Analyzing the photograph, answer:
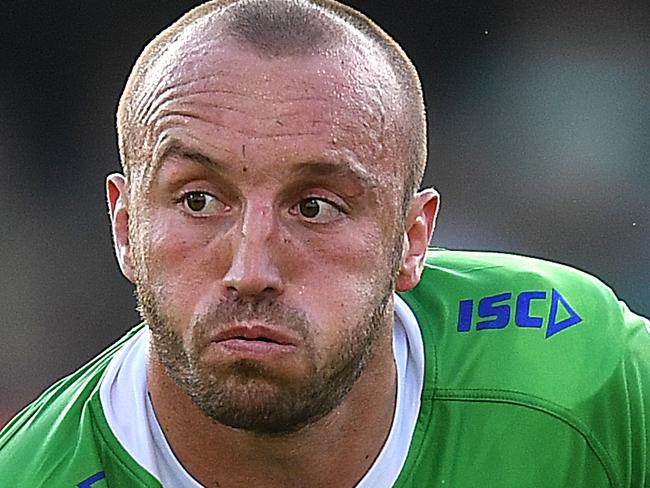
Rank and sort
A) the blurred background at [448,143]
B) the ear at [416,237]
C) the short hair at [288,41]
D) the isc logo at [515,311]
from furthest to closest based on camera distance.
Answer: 1. the blurred background at [448,143]
2. the isc logo at [515,311]
3. the ear at [416,237]
4. the short hair at [288,41]

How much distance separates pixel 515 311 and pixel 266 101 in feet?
1.62

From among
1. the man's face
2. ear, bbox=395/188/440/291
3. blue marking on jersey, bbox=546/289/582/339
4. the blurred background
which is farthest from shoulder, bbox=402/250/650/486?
the blurred background

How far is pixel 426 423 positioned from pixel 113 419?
14.7 inches

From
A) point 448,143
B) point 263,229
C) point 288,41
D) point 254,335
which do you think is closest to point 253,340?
point 254,335

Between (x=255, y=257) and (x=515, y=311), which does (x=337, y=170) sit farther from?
(x=515, y=311)

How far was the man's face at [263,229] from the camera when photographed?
4.02ft

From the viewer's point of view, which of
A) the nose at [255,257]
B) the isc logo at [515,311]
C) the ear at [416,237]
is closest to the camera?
the nose at [255,257]

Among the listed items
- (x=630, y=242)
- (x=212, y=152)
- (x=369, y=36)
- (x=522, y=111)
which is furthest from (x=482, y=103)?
(x=212, y=152)

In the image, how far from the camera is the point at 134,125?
4.50 feet

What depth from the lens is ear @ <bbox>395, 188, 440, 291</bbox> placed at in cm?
145

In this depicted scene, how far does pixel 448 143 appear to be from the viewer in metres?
3.08

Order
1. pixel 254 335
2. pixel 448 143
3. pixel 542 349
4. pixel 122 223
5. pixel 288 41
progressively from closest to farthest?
pixel 254 335 < pixel 288 41 < pixel 122 223 < pixel 542 349 < pixel 448 143

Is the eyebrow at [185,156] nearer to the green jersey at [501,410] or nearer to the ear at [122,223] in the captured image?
the ear at [122,223]

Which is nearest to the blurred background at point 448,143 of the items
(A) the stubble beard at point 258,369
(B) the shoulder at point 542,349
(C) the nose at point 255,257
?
(B) the shoulder at point 542,349
